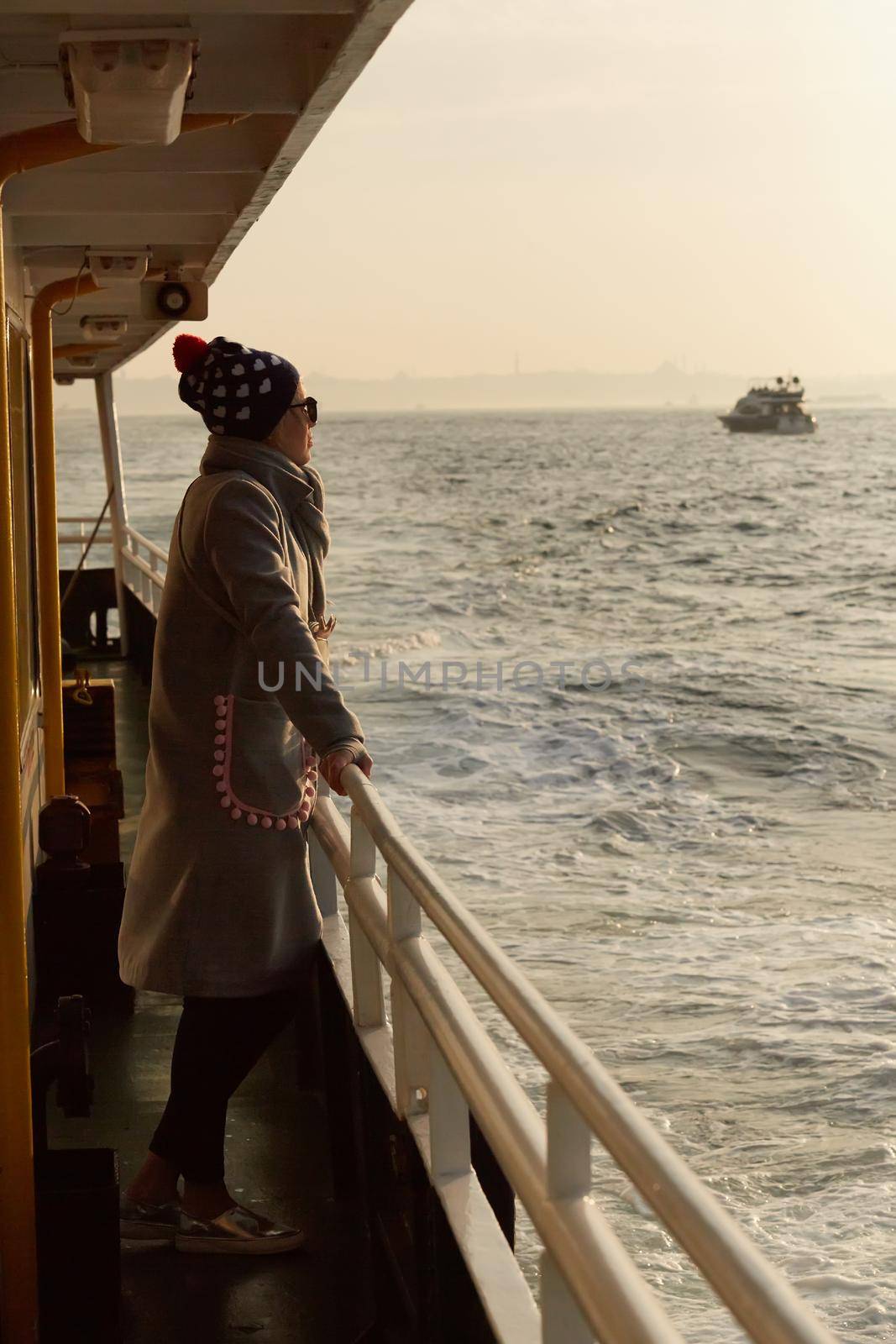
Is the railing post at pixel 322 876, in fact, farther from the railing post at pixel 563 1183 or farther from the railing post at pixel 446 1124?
Result: the railing post at pixel 563 1183

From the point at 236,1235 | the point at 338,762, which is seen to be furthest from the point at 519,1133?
the point at 236,1235

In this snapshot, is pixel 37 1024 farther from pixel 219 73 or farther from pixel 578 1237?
pixel 578 1237

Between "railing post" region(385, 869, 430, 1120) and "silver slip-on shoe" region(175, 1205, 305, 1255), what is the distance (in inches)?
18.1

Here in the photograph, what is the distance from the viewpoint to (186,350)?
9.31 feet

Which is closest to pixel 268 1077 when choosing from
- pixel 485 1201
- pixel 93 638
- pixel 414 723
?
pixel 485 1201

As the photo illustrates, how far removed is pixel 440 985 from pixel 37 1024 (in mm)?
2290

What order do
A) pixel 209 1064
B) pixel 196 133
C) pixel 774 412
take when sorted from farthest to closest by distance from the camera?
1. pixel 774 412
2. pixel 196 133
3. pixel 209 1064

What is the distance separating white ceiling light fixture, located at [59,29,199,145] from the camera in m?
2.32

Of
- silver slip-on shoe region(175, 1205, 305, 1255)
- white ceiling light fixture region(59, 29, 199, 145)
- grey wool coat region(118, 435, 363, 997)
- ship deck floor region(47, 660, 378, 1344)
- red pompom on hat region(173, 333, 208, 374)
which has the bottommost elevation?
ship deck floor region(47, 660, 378, 1344)

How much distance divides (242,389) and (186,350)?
209mm

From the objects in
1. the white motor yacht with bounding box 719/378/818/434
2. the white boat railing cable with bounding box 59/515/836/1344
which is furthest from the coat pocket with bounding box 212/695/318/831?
the white motor yacht with bounding box 719/378/818/434

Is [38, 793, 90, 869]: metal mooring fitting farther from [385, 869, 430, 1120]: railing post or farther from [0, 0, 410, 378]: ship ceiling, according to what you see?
[0, 0, 410, 378]: ship ceiling

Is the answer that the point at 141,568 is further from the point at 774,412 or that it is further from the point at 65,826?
the point at 774,412

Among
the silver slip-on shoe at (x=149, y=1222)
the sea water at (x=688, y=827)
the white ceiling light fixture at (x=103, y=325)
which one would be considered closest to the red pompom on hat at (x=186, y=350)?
the silver slip-on shoe at (x=149, y=1222)
